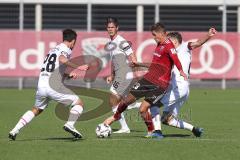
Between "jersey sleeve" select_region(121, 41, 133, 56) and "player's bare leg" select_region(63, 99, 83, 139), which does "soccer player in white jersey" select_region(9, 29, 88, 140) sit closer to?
"player's bare leg" select_region(63, 99, 83, 139)

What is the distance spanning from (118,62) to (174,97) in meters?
1.59

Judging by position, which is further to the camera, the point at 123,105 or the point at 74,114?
the point at 123,105

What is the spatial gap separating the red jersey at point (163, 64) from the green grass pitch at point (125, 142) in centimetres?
107

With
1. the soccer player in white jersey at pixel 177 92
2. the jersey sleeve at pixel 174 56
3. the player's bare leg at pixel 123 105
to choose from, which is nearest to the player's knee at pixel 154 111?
the soccer player in white jersey at pixel 177 92

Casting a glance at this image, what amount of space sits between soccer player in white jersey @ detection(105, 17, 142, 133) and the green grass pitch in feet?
2.65

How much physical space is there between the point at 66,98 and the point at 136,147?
1.78m

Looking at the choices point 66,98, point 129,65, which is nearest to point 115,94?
point 129,65

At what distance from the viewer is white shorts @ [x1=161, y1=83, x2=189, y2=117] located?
1445 cm

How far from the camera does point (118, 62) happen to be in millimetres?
15469

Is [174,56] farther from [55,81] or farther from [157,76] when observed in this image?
[55,81]

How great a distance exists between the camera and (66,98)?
13.4 m

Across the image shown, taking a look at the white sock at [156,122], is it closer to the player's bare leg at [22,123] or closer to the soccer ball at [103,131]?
the soccer ball at [103,131]

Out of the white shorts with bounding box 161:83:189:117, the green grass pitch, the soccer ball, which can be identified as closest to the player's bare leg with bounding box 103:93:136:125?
the soccer ball

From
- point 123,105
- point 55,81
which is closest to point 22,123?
point 55,81
